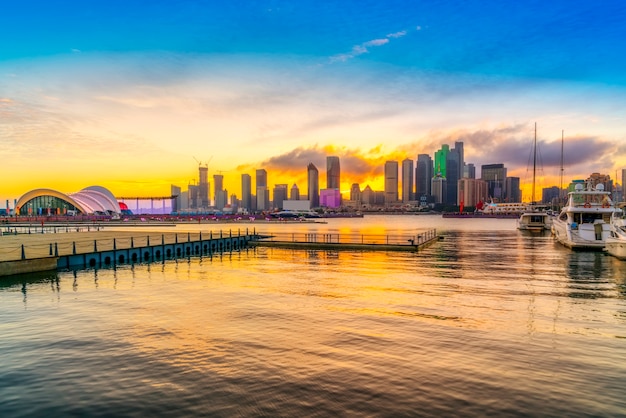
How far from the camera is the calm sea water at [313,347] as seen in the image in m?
14.9

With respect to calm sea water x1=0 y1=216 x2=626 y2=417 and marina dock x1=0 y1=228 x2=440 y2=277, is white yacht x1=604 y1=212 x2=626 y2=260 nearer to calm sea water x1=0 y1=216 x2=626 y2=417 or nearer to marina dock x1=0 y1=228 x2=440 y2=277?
calm sea water x1=0 y1=216 x2=626 y2=417

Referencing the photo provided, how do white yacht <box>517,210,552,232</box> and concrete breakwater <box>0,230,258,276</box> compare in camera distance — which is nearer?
concrete breakwater <box>0,230,258,276</box>

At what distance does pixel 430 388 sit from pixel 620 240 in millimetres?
51496

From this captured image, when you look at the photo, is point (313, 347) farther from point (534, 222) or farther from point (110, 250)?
point (534, 222)

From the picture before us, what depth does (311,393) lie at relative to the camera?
15539 millimetres

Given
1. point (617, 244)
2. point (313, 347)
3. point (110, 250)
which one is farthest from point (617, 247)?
point (110, 250)

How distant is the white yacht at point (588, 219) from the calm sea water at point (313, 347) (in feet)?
103

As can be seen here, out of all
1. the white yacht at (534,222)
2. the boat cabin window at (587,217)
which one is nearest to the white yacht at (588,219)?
the boat cabin window at (587,217)

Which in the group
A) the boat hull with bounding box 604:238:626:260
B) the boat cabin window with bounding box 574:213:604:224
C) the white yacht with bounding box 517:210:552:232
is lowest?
the white yacht with bounding box 517:210:552:232

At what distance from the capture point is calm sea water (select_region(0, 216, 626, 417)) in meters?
14.9

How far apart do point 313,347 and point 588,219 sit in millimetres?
69035

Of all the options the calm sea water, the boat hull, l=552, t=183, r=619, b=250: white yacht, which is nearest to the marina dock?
the calm sea water

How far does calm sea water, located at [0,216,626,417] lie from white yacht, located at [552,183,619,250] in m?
31.4

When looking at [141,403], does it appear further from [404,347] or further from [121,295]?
[121,295]
